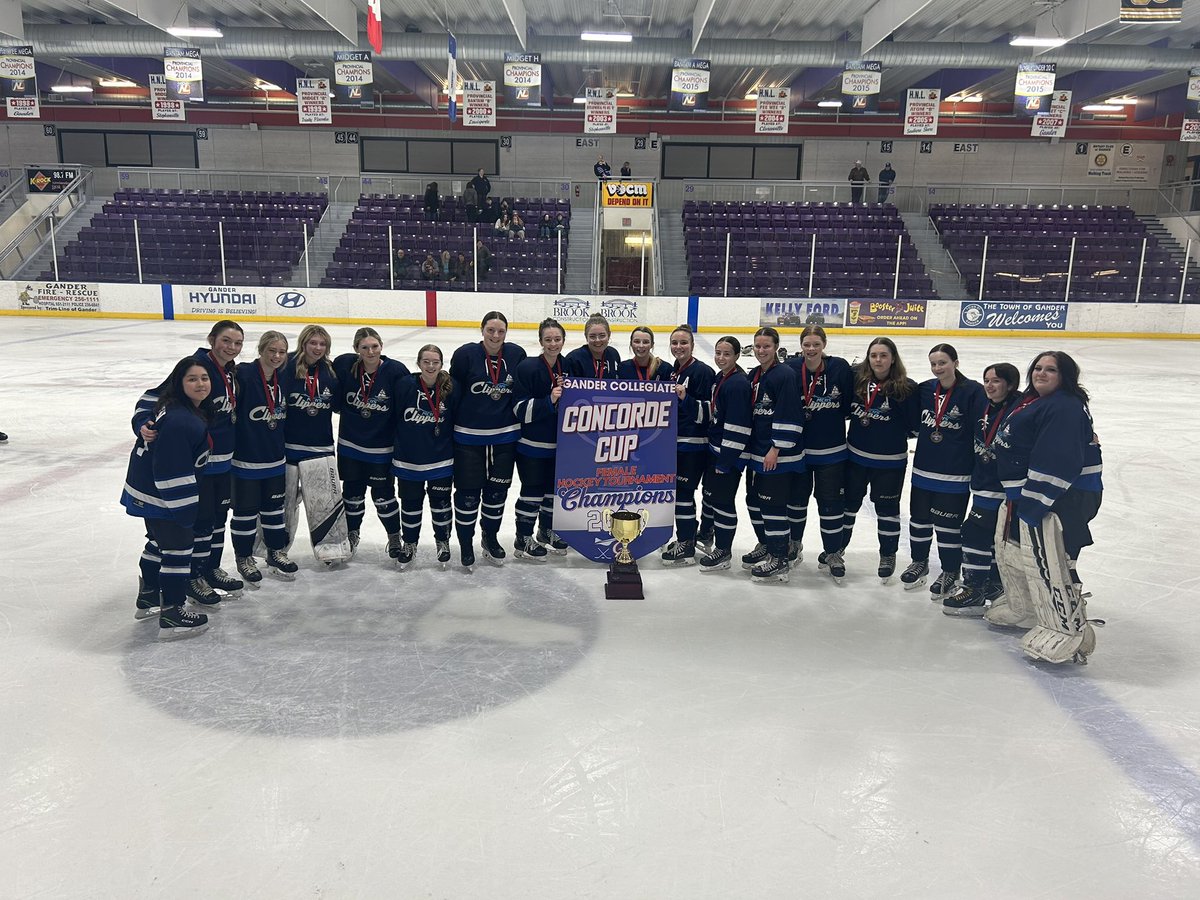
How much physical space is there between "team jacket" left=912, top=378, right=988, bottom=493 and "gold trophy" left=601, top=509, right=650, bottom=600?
1.71 m

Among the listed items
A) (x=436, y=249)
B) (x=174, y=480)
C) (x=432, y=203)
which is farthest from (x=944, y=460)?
→ (x=432, y=203)

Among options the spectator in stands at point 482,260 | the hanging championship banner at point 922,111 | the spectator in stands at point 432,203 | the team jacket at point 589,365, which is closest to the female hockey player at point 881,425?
the team jacket at point 589,365

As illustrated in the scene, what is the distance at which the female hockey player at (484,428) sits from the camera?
5.25m

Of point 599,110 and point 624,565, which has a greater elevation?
point 599,110

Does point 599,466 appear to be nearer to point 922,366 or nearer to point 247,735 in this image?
point 247,735

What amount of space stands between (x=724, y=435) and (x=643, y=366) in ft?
2.29

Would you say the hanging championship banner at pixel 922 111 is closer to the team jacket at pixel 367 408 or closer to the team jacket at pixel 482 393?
the team jacket at pixel 482 393

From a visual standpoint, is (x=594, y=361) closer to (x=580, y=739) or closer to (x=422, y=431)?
(x=422, y=431)

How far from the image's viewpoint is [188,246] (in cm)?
2252

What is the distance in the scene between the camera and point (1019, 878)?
9.07ft

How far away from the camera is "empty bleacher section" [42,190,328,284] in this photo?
2222cm

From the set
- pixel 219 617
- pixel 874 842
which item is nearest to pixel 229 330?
pixel 219 617

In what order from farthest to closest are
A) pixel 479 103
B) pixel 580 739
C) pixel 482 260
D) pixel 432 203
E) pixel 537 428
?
pixel 432 203
pixel 482 260
pixel 479 103
pixel 537 428
pixel 580 739

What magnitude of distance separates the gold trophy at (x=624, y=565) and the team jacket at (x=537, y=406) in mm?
664
